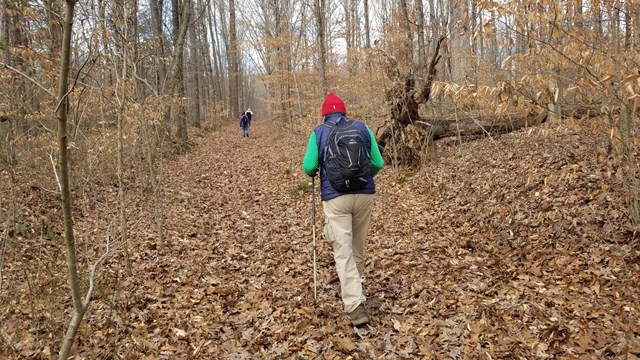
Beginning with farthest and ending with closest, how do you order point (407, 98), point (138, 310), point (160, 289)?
point (407, 98) < point (160, 289) < point (138, 310)

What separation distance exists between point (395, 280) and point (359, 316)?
122 centimetres

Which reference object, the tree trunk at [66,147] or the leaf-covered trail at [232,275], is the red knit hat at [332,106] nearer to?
the leaf-covered trail at [232,275]

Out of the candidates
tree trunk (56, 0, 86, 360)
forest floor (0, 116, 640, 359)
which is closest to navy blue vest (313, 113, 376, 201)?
forest floor (0, 116, 640, 359)

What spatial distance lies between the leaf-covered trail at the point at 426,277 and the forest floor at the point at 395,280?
0.07ft

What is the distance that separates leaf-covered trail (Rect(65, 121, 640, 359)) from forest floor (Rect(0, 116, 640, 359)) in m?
0.02

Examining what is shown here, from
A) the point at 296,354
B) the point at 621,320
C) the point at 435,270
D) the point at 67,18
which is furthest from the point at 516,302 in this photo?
the point at 67,18

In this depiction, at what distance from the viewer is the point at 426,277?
5098 millimetres

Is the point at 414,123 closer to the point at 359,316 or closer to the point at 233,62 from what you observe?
the point at 359,316

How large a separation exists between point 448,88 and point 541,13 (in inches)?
51.2

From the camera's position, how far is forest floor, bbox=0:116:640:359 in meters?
3.71

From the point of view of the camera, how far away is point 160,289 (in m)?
5.05

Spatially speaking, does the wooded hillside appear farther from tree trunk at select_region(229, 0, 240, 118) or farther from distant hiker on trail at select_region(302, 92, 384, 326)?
tree trunk at select_region(229, 0, 240, 118)

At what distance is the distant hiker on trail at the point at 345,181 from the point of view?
12.9 ft

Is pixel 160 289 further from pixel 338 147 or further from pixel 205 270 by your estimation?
pixel 338 147
